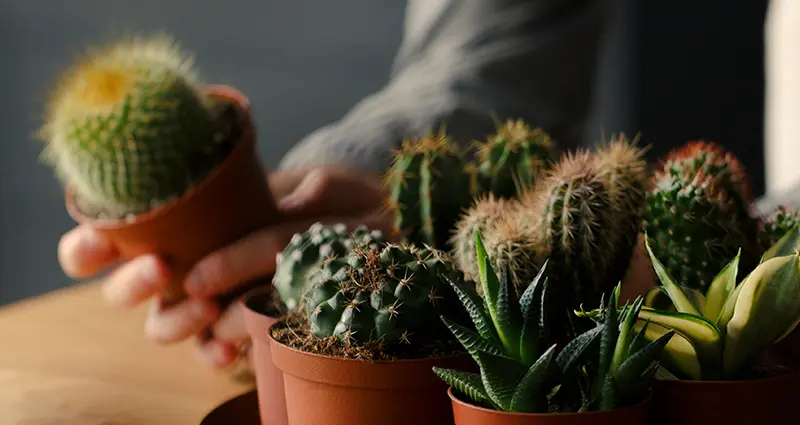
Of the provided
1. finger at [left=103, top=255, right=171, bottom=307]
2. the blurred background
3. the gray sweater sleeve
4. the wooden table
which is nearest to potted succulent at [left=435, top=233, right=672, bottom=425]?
the wooden table

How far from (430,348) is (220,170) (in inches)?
13.3

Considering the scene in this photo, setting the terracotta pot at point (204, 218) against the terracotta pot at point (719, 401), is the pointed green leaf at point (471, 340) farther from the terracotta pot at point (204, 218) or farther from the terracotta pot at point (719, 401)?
the terracotta pot at point (204, 218)

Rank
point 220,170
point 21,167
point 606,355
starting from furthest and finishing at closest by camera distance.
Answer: point 21,167
point 220,170
point 606,355

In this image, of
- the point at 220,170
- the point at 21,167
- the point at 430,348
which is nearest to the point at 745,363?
the point at 430,348

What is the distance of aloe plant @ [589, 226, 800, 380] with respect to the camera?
0.44 m

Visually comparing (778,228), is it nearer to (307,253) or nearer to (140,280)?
(307,253)

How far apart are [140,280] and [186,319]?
0.19 feet

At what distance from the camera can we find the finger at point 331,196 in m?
0.89

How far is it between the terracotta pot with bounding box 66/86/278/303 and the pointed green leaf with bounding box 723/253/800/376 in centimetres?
46

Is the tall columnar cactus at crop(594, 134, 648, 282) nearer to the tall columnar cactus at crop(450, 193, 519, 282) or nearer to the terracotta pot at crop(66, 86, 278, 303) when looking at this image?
the tall columnar cactus at crop(450, 193, 519, 282)

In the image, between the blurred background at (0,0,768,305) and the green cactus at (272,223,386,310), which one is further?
the blurred background at (0,0,768,305)

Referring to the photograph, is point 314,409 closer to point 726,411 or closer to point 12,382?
point 726,411

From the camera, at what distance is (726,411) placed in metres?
0.44

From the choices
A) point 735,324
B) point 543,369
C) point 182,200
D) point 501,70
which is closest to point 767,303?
point 735,324
